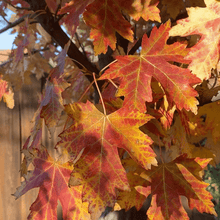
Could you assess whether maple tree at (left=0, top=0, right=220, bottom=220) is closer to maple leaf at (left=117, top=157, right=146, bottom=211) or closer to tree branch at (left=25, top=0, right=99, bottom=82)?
maple leaf at (left=117, top=157, right=146, bottom=211)

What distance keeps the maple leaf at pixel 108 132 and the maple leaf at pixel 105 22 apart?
0.19 meters

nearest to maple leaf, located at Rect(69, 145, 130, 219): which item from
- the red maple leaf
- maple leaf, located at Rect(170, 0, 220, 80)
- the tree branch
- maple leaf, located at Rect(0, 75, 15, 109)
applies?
the red maple leaf

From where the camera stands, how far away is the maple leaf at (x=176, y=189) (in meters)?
0.60

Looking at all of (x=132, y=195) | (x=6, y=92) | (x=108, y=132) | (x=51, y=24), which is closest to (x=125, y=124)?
(x=108, y=132)

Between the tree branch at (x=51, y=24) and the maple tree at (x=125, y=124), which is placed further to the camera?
the tree branch at (x=51, y=24)

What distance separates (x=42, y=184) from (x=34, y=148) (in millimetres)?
90

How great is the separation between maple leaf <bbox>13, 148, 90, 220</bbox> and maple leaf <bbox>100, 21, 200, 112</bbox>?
A: 25 centimetres

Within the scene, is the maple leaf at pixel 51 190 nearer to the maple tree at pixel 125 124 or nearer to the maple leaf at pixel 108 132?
the maple tree at pixel 125 124

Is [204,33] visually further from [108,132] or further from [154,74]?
[108,132]

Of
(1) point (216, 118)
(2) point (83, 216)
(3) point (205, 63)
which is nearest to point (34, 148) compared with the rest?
(2) point (83, 216)

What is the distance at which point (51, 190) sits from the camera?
0.59 meters

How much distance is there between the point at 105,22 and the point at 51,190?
454 mm

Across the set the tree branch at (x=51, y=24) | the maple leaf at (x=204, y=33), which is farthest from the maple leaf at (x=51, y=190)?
the tree branch at (x=51, y=24)

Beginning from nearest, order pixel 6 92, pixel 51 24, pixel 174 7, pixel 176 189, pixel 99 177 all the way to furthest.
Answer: pixel 99 177, pixel 176 189, pixel 174 7, pixel 51 24, pixel 6 92
